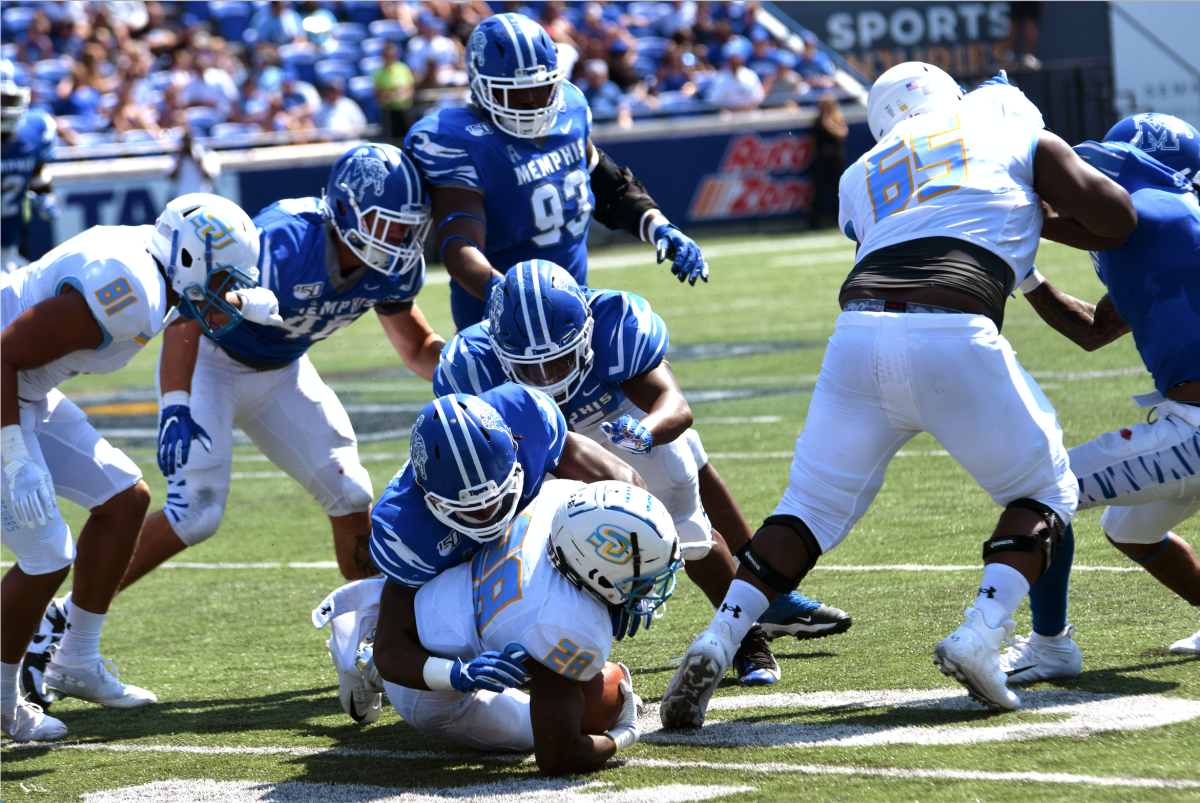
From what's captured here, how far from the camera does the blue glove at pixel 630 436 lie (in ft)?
12.5

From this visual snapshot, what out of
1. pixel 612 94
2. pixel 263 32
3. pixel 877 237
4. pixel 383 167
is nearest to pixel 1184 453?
pixel 877 237

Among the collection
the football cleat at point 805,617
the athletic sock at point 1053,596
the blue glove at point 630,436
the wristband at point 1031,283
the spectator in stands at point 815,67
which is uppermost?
the wristband at point 1031,283

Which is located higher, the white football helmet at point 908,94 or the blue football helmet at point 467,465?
the white football helmet at point 908,94

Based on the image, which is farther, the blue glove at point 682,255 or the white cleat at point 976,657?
the blue glove at point 682,255

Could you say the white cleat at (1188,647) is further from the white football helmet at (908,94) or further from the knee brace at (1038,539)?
the white football helmet at (908,94)

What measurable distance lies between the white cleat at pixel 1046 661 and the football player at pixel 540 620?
1067mm

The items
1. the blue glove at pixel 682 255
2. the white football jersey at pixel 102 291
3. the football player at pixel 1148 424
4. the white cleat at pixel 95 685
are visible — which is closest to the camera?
the football player at pixel 1148 424

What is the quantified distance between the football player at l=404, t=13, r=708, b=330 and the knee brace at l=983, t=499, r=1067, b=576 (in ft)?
5.33

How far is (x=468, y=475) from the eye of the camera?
330 centimetres

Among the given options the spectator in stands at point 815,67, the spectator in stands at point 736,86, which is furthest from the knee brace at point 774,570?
the spectator in stands at point 815,67

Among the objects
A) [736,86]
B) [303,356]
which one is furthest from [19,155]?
[736,86]

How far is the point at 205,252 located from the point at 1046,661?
267 centimetres

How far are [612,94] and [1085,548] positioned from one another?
16415 millimetres

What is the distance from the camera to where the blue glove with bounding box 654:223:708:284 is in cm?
483
